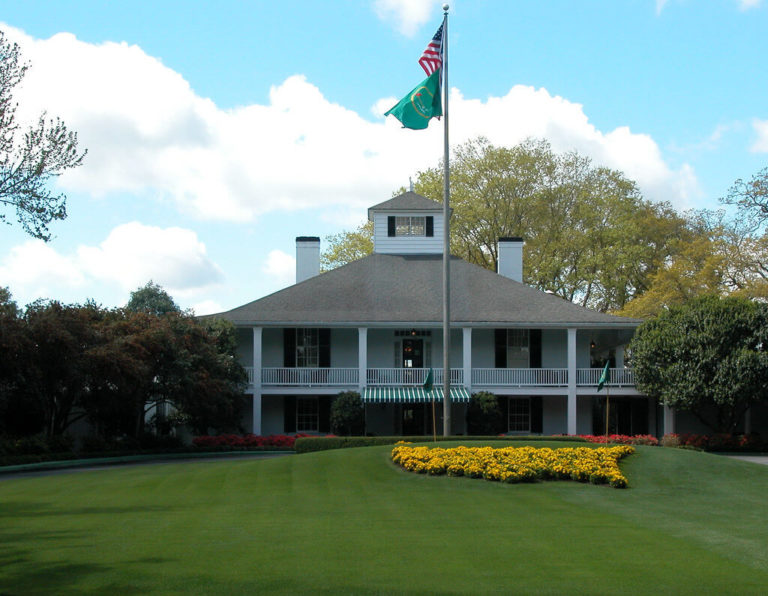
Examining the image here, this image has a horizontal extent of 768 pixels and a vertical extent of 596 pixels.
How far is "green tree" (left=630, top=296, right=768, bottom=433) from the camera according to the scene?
31.4 m

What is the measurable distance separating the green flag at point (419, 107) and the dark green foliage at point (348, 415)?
12.4 metres

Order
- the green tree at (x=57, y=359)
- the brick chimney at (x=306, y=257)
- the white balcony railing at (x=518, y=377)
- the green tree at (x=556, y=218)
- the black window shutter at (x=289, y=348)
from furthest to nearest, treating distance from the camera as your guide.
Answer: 1. the green tree at (x=556, y=218)
2. the brick chimney at (x=306, y=257)
3. the black window shutter at (x=289, y=348)
4. the white balcony railing at (x=518, y=377)
5. the green tree at (x=57, y=359)

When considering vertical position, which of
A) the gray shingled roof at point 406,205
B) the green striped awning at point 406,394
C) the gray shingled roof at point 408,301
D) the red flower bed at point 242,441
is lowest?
the red flower bed at point 242,441

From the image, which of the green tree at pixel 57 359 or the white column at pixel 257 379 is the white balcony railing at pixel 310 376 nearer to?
the white column at pixel 257 379

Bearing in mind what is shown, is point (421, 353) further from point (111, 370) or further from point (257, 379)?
point (111, 370)

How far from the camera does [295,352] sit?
119ft

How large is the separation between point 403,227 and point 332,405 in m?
10.8

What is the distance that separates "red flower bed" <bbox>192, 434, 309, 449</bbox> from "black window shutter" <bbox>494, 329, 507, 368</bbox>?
9.51 m

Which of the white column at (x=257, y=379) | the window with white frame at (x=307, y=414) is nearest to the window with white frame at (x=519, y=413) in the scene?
the window with white frame at (x=307, y=414)

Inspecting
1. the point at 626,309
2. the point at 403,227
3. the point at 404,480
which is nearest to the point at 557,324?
the point at 403,227

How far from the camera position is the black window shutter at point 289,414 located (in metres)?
36.3

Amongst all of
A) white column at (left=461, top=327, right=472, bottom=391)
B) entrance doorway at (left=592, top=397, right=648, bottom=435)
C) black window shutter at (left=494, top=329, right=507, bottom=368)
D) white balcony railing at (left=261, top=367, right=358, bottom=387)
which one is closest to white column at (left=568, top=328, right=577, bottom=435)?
black window shutter at (left=494, top=329, right=507, bottom=368)

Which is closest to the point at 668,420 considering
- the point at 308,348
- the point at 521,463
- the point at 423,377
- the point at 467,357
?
the point at 467,357

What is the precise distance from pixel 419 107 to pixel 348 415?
42.5 ft
